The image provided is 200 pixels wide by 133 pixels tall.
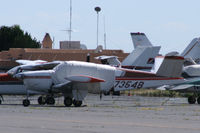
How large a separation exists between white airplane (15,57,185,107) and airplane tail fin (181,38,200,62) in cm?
2533

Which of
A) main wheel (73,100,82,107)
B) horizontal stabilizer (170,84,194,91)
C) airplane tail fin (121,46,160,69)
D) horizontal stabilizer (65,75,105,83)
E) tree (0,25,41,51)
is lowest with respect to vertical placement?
main wheel (73,100,82,107)

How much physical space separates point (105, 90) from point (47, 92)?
287 centimetres

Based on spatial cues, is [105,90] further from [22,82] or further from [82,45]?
[82,45]

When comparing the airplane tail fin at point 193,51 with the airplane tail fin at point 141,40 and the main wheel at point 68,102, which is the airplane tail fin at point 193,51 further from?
the main wheel at point 68,102

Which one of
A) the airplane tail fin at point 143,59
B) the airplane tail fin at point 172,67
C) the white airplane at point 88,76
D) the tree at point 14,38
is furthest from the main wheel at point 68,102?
the tree at point 14,38

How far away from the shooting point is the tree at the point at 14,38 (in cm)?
11256

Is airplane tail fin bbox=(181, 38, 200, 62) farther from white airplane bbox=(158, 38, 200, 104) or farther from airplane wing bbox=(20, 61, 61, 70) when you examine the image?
airplane wing bbox=(20, 61, 61, 70)

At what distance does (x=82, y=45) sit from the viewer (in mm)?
104000

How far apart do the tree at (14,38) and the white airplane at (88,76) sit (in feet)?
275

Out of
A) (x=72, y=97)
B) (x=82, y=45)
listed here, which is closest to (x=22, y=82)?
(x=72, y=97)

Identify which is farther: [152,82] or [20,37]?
[20,37]

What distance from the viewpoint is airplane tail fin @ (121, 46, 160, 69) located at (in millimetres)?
51150

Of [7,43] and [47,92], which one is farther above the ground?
[7,43]

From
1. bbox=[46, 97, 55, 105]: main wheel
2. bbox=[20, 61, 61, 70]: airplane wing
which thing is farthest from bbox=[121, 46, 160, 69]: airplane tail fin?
bbox=[46, 97, 55, 105]: main wheel
